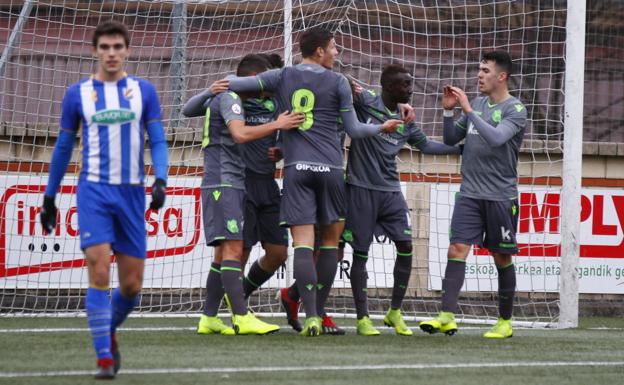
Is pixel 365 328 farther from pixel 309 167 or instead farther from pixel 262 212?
pixel 309 167

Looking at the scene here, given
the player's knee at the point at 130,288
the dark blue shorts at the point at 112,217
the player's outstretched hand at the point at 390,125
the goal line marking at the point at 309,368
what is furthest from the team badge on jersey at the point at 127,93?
the player's outstretched hand at the point at 390,125

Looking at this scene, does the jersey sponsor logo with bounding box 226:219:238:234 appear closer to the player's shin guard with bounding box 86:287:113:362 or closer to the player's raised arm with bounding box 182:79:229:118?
the player's raised arm with bounding box 182:79:229:118

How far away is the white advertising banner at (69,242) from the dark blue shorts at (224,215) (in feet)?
9.91

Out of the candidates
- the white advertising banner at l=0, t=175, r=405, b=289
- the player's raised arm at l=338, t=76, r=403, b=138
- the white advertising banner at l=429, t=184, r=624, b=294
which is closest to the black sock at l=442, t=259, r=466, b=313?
the player's raised arm at l=338, t=76, r=403, b=138

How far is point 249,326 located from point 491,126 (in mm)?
2207

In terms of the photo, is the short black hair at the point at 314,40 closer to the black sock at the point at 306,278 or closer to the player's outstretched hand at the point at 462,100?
the player's outstretched hand at the point at 462,100

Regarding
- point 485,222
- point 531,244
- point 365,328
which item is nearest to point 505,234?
point 485,222

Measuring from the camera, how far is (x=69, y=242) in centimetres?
1221

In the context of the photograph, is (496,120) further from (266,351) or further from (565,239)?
(266,351)

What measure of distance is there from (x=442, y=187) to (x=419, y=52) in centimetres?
147

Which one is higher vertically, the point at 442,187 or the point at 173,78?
the point at 173,78

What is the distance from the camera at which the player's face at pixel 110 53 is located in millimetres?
6738

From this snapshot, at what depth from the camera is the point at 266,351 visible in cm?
773

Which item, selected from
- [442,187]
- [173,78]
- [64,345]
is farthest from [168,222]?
[64,345]
